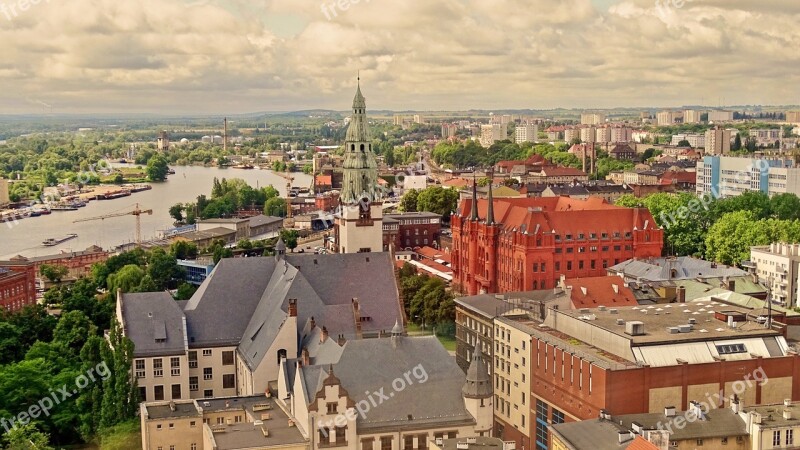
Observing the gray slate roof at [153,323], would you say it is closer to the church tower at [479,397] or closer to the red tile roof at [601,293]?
the church tower at [479,397]

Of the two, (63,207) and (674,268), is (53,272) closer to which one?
(674,268)

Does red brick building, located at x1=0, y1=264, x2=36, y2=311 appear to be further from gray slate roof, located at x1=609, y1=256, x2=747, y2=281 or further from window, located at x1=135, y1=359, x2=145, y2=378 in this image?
gray slate roof, located at x1=609, y1=256, x2=747, y2=281

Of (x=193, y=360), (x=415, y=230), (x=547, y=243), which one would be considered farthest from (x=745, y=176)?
(x=193, y=360)

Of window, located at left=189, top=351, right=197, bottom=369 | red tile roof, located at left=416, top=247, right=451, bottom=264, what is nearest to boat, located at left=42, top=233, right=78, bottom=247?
red tile roof, located at left=416, top=247, right=451, bottom=264

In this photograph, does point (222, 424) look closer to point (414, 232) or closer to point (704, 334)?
point (704, 334)

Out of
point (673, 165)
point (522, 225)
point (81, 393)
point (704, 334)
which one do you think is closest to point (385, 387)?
point (704, 334)
